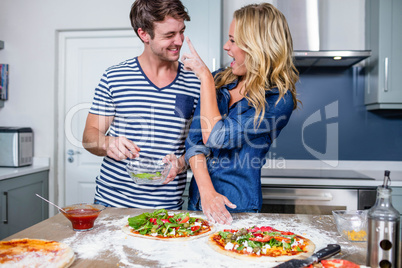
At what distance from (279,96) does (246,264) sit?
28.0 inches

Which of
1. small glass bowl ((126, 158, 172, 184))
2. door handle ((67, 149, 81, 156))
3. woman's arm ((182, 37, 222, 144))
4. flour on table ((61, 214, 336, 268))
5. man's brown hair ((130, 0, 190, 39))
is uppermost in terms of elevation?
man's brown hair ((130, 0, 190, 39))

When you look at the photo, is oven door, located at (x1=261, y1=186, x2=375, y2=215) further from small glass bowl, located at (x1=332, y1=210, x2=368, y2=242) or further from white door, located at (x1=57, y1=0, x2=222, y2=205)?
white door, located at (x1=57, y1=0, x2=222, y2=205)

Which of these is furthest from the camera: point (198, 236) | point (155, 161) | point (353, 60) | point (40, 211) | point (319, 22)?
point (40, 211)

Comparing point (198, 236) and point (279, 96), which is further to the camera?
point (279, 96)

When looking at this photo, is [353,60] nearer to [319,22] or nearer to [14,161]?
[319,22]

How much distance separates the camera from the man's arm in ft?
4.97

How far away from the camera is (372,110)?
311 cm

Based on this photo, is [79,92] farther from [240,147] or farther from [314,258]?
[314,258]

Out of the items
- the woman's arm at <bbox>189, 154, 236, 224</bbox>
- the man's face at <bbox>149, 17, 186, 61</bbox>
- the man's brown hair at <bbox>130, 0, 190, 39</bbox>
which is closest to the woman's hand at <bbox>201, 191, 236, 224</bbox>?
the woman's arm at <bbox>189, 154, 236, 224</bbox>

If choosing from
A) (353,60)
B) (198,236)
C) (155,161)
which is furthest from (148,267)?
(353,60)

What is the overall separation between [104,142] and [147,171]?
284 mm

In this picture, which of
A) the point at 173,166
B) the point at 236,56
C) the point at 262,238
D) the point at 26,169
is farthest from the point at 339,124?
the point at 26,169

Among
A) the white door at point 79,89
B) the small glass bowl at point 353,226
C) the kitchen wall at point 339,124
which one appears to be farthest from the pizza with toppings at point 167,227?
the white door at point 79,89

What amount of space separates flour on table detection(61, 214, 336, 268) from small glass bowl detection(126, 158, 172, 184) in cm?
18
